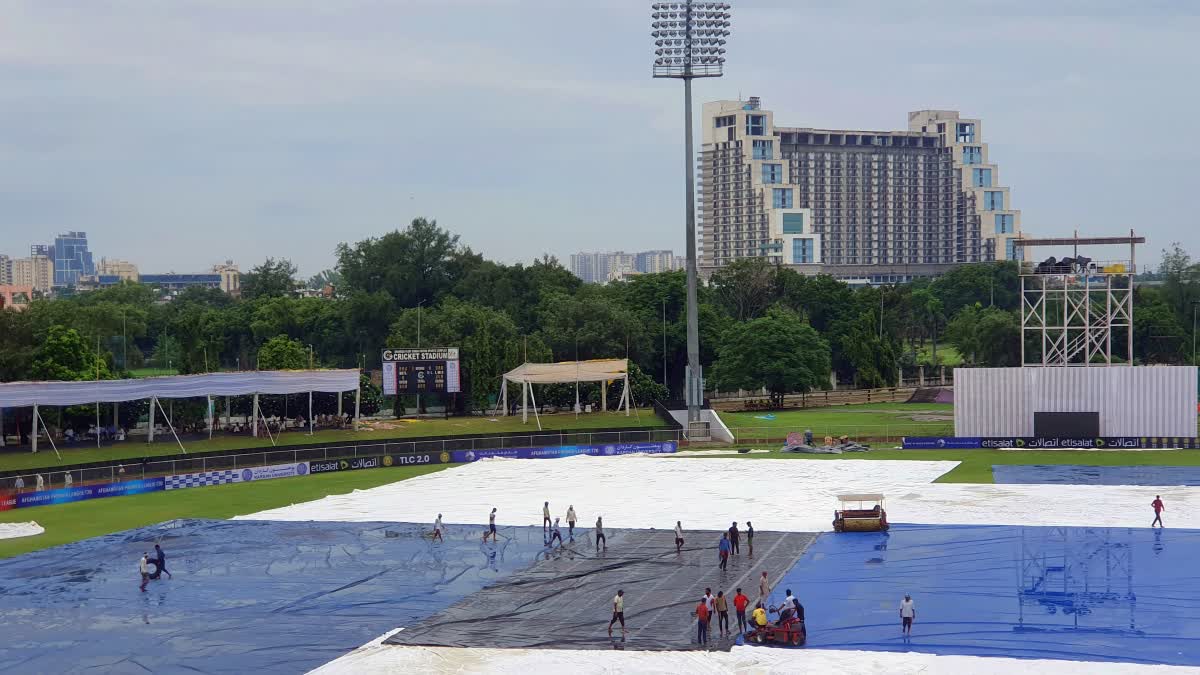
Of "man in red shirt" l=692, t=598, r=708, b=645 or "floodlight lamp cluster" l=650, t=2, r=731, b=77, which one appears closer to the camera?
"man in red shirt" l=692, t=598, r=708, b=645

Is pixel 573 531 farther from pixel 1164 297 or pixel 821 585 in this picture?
pixel 1164 297

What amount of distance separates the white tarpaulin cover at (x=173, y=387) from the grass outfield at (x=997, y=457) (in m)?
24.3

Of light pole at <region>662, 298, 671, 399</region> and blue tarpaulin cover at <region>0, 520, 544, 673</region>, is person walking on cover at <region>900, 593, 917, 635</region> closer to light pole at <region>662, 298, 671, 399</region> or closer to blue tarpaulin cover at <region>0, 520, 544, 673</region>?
blue tarpaulin cover at <region>0, 520, 544, 673</region>

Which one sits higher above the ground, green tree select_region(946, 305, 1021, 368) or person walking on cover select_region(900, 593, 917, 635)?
green tree select_region(946, 305, 1021, 368)

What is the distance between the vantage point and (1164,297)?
468 feet

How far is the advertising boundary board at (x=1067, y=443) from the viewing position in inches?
2781

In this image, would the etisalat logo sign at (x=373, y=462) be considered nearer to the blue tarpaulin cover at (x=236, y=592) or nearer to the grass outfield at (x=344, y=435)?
the grass outfield at (x=344, y=435)

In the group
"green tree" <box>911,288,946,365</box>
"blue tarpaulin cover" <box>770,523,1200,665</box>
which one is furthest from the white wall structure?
"green tree" <box>911,288,946,365</box>

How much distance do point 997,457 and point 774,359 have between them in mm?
41075

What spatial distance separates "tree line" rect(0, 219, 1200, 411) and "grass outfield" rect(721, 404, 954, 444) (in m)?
5.90

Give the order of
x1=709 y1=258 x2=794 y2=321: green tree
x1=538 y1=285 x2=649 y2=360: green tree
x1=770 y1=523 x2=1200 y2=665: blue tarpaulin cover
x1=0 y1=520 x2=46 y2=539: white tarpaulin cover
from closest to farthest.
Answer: x1=770 y1=523 x2=1200 y2=665: blue tarpaulin cover, x1=0 y1=520 x2=46 y2=539: white tarpaulin cover, x1=538 y1=285 x2=649 y2=360: green tree, x1=709 y1=258 x2=794 y2=321: green tree

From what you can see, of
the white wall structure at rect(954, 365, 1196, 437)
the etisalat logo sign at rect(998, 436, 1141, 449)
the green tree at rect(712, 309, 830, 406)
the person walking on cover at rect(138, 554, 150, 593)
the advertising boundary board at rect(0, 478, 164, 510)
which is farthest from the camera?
the green tree at rect(712, 309, 830, 406)

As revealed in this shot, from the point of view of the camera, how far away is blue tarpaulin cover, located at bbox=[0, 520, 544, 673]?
105 feet

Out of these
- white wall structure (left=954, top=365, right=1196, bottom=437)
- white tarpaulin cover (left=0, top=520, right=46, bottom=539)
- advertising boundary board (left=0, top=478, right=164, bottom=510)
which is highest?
white wall structure (left=954, top=365, right=1196, bottom=437)
